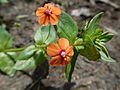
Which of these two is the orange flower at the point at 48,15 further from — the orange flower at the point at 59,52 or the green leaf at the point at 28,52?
the green leaf at the point at 28,52

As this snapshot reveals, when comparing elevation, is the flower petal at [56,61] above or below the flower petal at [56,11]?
below

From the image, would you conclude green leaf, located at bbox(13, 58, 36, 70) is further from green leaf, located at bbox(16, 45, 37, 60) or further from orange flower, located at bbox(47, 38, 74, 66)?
orange flower, located at bbox(47, 38, 74, 66)

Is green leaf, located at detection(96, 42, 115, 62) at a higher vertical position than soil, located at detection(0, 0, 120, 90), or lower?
higher

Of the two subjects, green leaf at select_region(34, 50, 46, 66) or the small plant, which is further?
green leaf at select_region(34, 50, 46, 66)

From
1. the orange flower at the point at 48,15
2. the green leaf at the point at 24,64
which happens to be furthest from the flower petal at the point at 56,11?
the green leaf at the point at 24,64

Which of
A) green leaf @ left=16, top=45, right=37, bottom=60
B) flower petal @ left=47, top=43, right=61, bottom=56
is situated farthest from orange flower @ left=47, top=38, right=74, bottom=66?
green leaf @ left=16, top=45, right=37, bottom=60

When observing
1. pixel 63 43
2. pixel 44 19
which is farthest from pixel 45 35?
pixel 63 43

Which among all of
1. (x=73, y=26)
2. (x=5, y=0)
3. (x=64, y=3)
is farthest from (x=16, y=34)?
(x=73, y=26)
